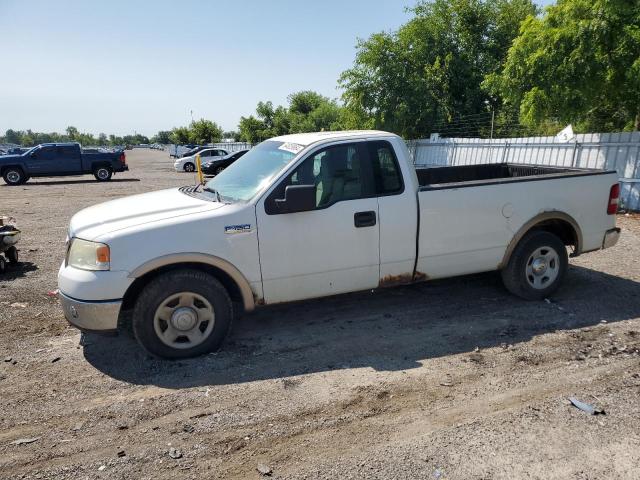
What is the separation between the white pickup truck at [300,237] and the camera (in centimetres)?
410

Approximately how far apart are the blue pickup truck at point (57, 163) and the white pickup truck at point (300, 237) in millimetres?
21130

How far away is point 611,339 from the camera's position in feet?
15.2

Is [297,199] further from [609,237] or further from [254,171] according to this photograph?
[609,237]

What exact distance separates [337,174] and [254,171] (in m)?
0.84

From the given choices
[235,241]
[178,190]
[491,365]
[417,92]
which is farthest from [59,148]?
[491,365]

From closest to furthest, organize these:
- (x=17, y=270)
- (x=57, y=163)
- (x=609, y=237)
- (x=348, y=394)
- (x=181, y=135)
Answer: (x=348, y=394)
(x=609, y=237)
(x=17, y=270)
(x=57, y=163)
(x=181, y=135)

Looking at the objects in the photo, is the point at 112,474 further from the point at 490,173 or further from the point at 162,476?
the point at 490,173

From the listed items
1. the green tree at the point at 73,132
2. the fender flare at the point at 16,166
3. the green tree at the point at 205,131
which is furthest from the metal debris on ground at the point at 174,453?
the green tree at the point at 73,132

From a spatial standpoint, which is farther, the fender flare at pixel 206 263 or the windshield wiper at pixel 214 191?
the windshield wiper at pixel 214 191

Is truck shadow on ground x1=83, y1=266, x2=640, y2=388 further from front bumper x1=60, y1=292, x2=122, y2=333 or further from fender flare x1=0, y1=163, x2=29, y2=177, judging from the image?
fender flare x1=0, y1=163, x2=29, y2=177

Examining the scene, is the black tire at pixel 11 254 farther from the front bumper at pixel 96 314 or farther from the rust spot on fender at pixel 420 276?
the rust spot on fender at pixel 420 276

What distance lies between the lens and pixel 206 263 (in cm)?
424

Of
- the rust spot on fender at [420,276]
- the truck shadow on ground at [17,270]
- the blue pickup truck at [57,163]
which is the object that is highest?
the rust spot on fender at [420,276]

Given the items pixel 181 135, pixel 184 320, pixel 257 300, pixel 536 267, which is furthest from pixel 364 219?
Answer: pixel 181 135
